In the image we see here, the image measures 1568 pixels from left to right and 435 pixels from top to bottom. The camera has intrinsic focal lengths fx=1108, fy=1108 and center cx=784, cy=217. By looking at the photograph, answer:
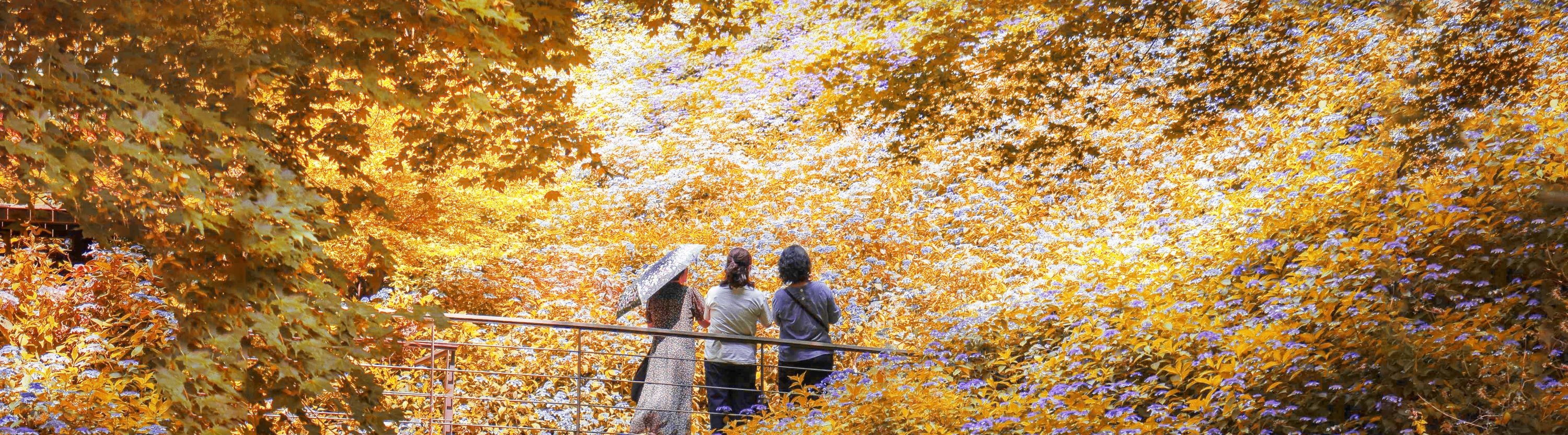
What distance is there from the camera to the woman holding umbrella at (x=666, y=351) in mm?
5508

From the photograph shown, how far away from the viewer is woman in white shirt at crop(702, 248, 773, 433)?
5445 mm

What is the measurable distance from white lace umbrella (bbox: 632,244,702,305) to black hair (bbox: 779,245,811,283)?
0.43 meters

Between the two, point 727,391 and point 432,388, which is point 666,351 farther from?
point 432,388

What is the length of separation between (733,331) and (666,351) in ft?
1.18

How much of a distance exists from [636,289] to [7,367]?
264 centimetres

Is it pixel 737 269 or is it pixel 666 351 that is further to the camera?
pixel 666 351

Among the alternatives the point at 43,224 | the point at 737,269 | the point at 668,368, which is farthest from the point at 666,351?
the point at 43,224

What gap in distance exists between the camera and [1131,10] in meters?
4.86

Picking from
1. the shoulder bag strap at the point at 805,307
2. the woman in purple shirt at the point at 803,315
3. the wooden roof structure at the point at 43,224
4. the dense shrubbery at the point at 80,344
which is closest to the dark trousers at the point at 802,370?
the woman in purple shirt at the point at 803,315

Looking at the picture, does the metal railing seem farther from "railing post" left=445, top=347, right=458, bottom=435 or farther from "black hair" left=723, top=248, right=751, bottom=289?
"black hair" left=723, top=248, right=751, bottom=289

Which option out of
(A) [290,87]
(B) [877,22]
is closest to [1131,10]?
(B) [877,22]

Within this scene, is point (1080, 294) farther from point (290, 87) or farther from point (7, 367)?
point (7, 367)

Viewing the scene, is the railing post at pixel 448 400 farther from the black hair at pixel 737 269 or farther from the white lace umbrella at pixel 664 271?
the black hair at pixel 737 269

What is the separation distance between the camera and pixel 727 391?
18.7ft
